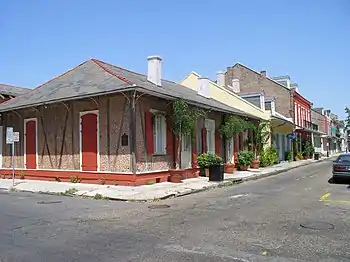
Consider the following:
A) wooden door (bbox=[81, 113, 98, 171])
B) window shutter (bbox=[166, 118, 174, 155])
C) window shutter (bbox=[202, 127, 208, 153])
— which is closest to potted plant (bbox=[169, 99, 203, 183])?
window shutter (bbox=[166, 118, 174, 155])

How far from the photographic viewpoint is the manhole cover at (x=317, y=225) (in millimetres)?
8055

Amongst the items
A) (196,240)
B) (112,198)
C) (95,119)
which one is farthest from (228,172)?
(196,240)

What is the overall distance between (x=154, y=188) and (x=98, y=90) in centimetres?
479

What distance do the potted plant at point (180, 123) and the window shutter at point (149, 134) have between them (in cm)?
129

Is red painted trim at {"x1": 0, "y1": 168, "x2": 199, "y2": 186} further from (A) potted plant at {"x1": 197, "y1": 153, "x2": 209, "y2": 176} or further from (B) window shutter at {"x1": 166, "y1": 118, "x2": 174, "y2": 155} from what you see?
(B) window shutter at {"x1": 166, "y1": 118, "x2": 174, "y2": 155}

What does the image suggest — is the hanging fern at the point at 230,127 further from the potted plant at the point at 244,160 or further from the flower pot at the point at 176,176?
the flower pot at the point at 176,176

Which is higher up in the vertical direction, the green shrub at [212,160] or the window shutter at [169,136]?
the window shutter at [169,136]

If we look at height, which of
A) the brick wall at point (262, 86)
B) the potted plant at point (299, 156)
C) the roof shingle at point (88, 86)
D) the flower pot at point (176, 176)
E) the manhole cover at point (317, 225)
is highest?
the brick wall at point (262, 86)

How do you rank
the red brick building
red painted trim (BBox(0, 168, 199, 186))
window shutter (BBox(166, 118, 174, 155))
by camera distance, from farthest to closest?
window shutter (BBox(166, 118, 174, 155)) → the red brick building → red painted trim (BBox(0, 168, 199, 186))

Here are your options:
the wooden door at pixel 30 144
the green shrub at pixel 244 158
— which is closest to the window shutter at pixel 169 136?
the wooden door at pixel 30 144

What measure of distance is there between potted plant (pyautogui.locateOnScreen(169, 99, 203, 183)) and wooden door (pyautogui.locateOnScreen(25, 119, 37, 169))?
7510mm

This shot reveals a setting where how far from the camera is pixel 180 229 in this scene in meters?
8.04

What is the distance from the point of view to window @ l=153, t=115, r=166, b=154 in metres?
18.0

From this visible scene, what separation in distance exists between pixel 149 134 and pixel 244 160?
10.5m
